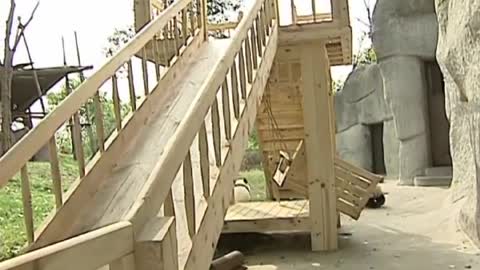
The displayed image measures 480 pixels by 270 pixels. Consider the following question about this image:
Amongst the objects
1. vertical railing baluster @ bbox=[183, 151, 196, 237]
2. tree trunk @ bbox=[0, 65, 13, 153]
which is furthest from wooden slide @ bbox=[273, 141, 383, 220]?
vertical railing baluster @ bbox=[183, 151, 196, 237]

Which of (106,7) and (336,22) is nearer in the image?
(336,22)

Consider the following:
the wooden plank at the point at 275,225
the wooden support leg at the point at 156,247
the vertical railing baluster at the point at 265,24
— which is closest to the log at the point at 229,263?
the wooden plank at the point at 275,225

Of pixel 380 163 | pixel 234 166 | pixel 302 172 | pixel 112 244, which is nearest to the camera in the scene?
pixel 112 244

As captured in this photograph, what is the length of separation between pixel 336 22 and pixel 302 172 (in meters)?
2.01

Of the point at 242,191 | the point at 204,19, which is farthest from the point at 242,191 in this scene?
the point at 204,19

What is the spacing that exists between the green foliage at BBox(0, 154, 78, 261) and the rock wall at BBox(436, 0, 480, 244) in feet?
12.0

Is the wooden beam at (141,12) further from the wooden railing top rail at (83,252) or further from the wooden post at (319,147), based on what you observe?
the wooden railing top rail at (83,252)

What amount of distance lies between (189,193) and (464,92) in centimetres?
438

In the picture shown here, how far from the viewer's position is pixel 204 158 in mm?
3053

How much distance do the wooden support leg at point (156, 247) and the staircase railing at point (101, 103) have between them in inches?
43.5

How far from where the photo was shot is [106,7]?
1627cm

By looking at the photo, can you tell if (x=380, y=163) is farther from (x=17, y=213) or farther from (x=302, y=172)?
(x=17, y=213)

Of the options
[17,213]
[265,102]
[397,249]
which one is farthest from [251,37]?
[17,213]

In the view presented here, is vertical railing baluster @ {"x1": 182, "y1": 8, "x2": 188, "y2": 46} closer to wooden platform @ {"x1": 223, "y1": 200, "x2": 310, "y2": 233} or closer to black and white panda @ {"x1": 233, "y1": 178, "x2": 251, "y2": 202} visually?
wooden platform @ {"x1": 223, "y1": 200, "x2": 310, "y2": 233}
